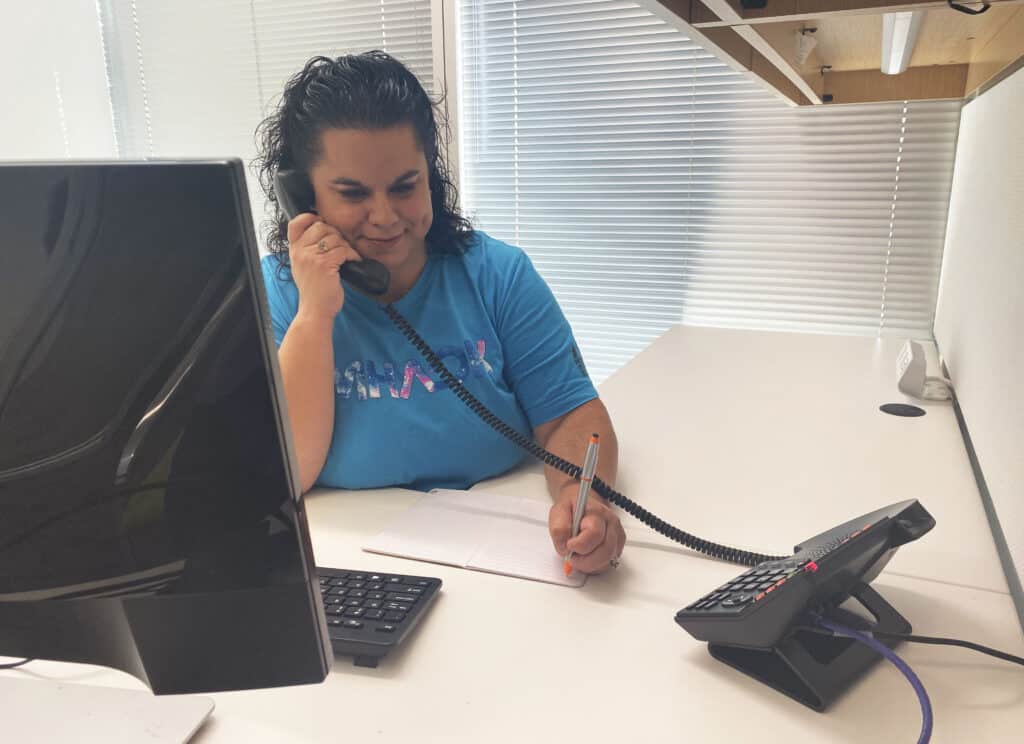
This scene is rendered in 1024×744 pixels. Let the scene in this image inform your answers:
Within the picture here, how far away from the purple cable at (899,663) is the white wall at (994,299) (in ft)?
0.61

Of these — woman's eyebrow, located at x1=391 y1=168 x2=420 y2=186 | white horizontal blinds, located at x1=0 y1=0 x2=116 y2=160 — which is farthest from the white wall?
white horizontal blinds, located at x1=0 y1=0 x2=116 y2=160

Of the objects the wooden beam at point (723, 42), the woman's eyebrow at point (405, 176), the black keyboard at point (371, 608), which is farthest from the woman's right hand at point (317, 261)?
the wooden beam at point (723, 42)

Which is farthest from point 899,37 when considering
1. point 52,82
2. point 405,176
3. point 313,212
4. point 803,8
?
point 52,82

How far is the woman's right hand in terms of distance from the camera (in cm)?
98

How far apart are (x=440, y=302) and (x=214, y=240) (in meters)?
0.72

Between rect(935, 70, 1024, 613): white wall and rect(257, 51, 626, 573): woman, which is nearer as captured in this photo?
rect(935, 70, 1024, 613): white wall

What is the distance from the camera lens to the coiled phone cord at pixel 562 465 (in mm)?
789

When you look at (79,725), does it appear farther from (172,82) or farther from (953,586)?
(172,82)

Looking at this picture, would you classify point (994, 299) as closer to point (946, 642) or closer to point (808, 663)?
point (946, 642)

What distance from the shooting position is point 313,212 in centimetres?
106

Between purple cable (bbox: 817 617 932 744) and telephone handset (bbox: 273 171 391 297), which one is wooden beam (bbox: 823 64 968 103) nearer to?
telephone handset (bbox: 273 171 391 297)

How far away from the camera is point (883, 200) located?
190cm

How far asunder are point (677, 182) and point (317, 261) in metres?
1.42

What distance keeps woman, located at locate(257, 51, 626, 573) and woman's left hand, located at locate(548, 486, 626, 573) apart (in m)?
0.14
